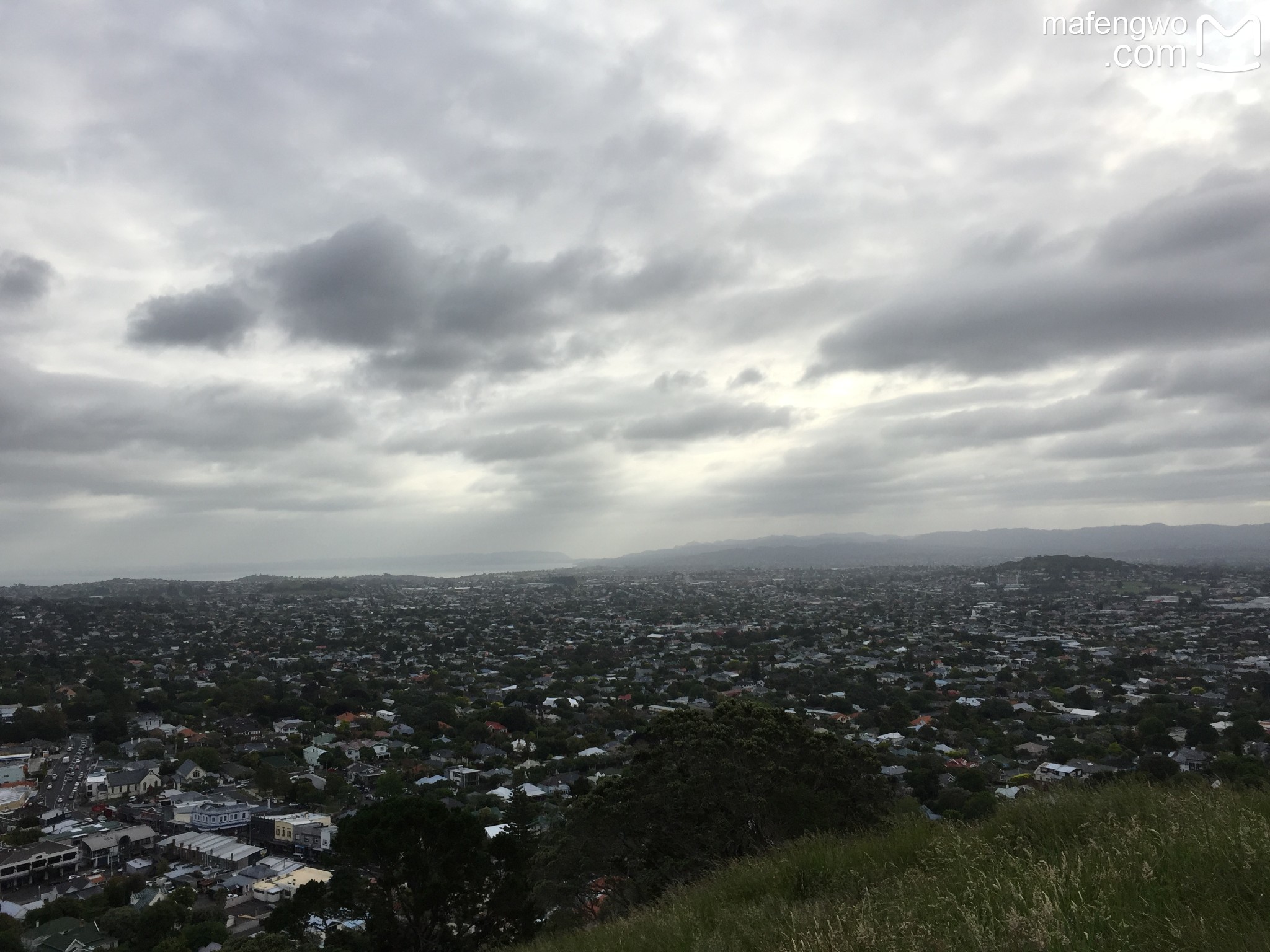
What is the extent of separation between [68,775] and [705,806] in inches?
877

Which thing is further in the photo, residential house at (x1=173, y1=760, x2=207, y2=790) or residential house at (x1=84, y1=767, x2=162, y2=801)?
residential house at (x1=173, y1=760, x2=207, y2=790)

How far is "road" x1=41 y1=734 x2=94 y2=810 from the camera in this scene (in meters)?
18.5

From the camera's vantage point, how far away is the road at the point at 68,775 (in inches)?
730

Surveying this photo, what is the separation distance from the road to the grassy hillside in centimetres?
2093

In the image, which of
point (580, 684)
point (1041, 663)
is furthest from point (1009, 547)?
point (580, 684)

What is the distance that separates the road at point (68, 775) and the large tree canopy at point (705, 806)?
57.1ft

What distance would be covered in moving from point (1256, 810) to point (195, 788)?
23.3m

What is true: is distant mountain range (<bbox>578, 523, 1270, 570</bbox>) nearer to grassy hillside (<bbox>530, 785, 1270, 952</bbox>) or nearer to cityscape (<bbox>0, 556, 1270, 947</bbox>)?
cityscape (<bbox>0, 556, 1270, 947</bbox>)

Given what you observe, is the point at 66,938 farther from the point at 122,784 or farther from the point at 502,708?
the point at 502,708

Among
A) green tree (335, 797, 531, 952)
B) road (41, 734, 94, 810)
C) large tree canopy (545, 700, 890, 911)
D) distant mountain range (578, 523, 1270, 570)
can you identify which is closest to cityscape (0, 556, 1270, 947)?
road (41, 734, 94, 810)

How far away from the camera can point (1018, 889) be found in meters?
2.77

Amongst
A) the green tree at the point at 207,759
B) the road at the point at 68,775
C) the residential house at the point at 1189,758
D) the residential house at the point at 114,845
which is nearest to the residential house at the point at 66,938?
the residential house at the point at 114,845

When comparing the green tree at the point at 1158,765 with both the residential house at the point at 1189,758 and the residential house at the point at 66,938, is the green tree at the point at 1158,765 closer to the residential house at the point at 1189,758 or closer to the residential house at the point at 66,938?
the residential house at the point at 1189,758

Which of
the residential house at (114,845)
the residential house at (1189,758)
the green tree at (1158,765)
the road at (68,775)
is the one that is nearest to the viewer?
the green tree at (1158,765)
